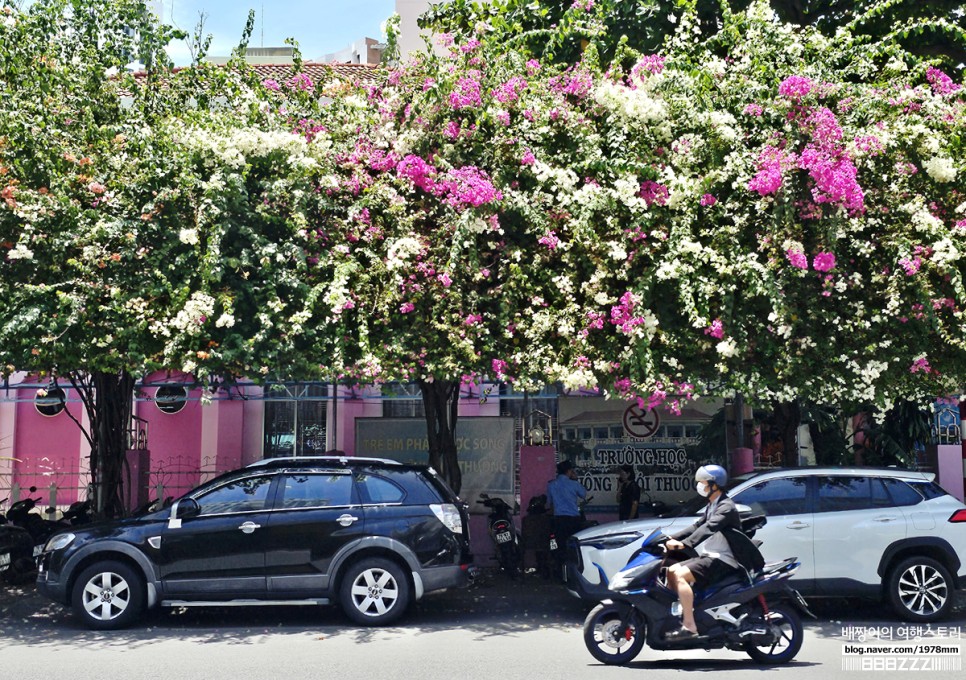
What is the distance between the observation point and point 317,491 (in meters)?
10.3

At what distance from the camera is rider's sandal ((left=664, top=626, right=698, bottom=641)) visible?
307 inches

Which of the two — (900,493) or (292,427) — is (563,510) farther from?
(292,427)

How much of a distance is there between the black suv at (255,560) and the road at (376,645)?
1.07 ft

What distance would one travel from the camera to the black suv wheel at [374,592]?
9992 millimetres

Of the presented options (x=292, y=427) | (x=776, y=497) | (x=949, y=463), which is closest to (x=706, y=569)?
(x=776, y=497)

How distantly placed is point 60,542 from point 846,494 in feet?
28.0

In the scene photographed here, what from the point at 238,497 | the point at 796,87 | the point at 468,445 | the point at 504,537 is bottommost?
the point at 504,537

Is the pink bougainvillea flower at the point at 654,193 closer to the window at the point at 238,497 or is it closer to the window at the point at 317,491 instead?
the window at the point at 317,491

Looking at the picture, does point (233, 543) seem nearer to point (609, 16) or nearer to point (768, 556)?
point (768, 556)

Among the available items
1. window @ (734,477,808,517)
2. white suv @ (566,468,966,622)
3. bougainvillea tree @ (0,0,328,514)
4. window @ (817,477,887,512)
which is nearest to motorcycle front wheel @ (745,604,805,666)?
white suv @ (566,468,966,622)

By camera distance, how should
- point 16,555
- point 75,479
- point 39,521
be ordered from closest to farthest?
point 16,555, point 39,521, point 75,479

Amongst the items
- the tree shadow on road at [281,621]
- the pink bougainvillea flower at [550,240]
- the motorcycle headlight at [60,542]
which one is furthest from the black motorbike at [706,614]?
the motorcycle headlight at [60,542]

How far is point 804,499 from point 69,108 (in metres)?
9.73

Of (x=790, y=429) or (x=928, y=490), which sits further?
(x=790, y=429)
